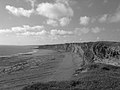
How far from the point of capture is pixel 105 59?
122 feet

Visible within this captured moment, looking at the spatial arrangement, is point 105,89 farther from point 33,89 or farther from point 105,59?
point 105,59

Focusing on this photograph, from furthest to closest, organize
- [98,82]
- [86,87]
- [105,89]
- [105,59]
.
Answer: [105,59]
[98,82]
[86,87]
[105,89]

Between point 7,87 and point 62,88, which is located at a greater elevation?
point 62,88

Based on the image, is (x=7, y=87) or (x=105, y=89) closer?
(x=105, y=89)

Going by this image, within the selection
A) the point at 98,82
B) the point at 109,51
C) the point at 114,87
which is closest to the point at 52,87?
the point at 98,82

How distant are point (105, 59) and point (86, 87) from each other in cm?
2323

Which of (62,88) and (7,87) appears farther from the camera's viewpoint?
(7,87)

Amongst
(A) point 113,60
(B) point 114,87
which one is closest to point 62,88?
(B) point 114,87

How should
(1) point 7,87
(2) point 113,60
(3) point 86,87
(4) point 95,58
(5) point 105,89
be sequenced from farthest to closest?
(4) point 95,58 → (2) point 113,60 → (1) point 7,87 → (3) point 86,87 → (5) point 105,89

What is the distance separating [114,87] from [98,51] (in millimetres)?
28597

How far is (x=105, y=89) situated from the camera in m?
15.2

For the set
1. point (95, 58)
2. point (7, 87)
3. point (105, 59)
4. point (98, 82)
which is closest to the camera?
point (98, 82)

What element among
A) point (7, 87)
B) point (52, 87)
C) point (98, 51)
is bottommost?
point (7, 87)

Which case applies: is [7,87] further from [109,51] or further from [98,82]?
[109,51]
